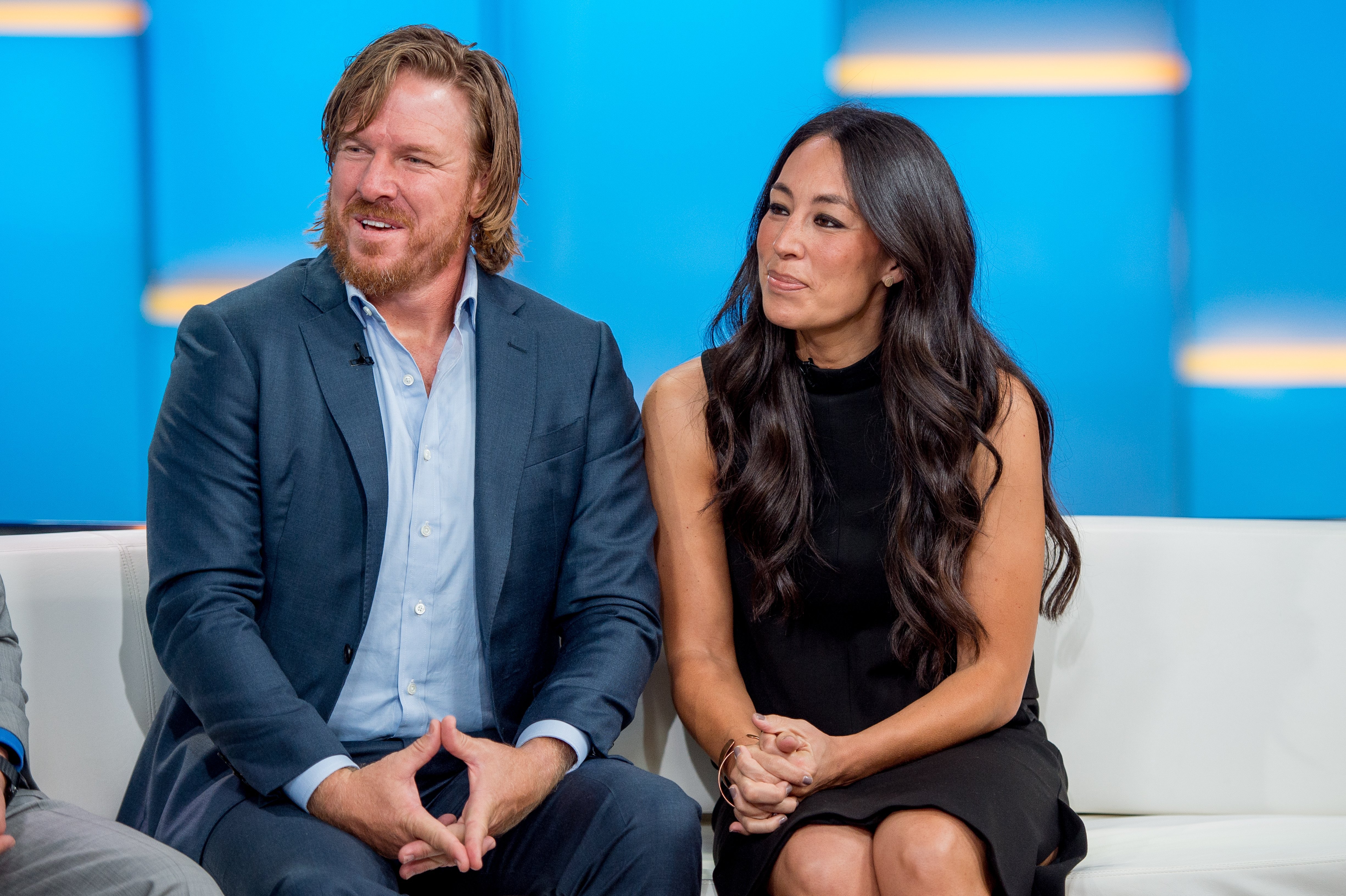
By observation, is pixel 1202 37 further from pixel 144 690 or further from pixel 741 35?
pixel 144 690

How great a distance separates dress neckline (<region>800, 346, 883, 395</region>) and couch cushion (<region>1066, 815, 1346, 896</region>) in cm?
87

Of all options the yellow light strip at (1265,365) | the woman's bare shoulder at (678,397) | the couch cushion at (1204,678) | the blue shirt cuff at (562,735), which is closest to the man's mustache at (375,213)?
the woman's bare shoulder at (678,397)

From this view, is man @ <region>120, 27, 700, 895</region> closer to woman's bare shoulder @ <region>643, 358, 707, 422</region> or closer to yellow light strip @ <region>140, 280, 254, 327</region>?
woman's bare shoulder @ <region>643, 358, 707, 422</region>

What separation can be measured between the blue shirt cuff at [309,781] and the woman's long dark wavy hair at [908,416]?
0.76 metres

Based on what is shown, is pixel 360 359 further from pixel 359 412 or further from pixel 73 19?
pixel 73 19

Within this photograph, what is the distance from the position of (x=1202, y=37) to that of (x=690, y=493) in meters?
2.21

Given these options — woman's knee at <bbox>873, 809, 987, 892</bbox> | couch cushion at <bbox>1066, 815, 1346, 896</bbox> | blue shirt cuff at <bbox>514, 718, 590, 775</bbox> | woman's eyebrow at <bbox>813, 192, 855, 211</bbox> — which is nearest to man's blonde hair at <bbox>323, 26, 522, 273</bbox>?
woman's eyebrow at <bbox>813, 192, 855, 211</bbox>

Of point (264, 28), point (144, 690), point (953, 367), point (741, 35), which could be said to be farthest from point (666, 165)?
point (144, 690)

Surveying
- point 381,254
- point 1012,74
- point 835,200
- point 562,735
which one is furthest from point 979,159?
point 562,735

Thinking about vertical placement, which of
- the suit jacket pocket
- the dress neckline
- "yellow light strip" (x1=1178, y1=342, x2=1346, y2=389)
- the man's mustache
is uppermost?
the man's mustache

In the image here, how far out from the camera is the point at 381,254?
1.89 metres

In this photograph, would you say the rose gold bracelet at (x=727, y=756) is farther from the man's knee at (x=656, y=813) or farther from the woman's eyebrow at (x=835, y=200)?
the woman's eyebrow at (x=835, y=200)

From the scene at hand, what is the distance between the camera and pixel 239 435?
1.75m

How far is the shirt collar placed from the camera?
6.17 ft
